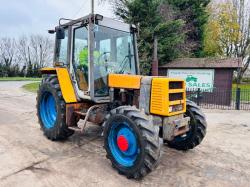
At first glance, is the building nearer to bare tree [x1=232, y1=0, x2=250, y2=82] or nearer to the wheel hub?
the wheel hub

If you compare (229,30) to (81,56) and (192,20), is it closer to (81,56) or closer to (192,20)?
(192,20)

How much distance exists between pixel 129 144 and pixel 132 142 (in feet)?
0.21

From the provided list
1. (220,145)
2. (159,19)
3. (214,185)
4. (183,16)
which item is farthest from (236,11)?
(214,185)

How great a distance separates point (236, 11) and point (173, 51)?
17.3m

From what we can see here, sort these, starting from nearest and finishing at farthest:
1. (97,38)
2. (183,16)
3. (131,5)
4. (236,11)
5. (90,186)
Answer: (90,186)
(97,38)
(131,5)
(183,16)
(236,11)

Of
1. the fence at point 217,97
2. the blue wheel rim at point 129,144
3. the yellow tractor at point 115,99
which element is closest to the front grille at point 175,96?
the yellow tractor at point 115,99

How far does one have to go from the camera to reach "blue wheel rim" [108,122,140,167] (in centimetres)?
373

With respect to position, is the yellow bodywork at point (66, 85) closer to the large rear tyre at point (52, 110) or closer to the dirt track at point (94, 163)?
the large rear tyre at point (52, 110)

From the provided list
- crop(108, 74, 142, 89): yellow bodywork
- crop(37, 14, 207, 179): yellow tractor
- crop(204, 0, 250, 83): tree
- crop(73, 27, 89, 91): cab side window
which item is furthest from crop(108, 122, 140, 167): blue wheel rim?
crop(204, 0, 250, 83): tree

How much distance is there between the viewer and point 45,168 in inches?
156

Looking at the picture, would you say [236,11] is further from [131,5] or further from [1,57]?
[1,57]

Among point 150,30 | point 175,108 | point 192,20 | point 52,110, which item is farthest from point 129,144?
point 192,20

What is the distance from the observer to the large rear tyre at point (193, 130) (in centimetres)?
465

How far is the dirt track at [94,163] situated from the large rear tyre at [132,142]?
204 millimetres
